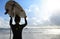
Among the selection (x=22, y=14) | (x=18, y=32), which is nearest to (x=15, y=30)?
(x=18, y=32)

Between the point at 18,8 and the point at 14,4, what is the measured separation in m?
0.16

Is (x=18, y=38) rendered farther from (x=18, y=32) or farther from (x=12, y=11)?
(x=12, y=11)

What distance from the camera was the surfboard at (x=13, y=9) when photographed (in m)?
6.55

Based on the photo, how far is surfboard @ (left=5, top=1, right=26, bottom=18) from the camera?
21.5 feet

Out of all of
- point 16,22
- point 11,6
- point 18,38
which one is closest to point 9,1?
point 11,6

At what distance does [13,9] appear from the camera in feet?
21.7

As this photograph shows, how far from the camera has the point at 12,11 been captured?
6.56 m

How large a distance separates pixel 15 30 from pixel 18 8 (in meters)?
0.65

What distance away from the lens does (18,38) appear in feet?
20.9

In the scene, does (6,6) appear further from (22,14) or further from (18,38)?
(18,38)

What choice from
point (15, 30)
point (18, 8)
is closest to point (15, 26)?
point (15, 30)

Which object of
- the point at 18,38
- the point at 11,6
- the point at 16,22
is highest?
the point at 11,6

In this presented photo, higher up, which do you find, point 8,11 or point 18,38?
point 8,11

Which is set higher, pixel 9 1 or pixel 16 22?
pixel 9 1
